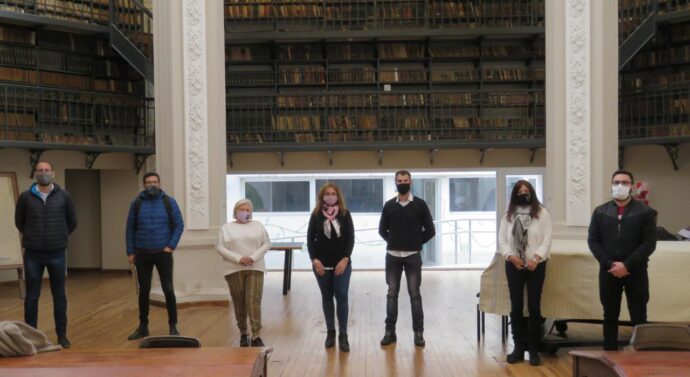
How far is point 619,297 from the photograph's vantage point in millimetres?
4539

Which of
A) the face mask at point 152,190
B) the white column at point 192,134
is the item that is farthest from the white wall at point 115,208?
the face mask at point 152,190

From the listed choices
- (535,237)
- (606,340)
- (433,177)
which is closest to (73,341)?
(535,237)

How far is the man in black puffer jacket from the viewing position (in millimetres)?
5098

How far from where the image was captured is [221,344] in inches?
221

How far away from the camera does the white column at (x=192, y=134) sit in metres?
7.36

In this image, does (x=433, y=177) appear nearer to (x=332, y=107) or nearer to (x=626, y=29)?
(x=332, y=107)

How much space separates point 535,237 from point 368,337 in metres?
1.93

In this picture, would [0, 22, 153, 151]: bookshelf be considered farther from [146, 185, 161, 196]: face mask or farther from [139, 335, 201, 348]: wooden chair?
[139, 335, 201, 348]: wooden chair

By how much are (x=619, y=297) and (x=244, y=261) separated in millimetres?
2893

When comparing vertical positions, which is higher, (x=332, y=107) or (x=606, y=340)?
(x=332, y=107)

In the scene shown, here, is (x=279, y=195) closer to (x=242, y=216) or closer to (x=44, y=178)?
(x=242, y=216)

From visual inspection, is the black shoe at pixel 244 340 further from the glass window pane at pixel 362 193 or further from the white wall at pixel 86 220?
the white wall at pixel 86 220

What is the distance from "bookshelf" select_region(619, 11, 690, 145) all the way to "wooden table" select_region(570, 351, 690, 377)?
7187 mm

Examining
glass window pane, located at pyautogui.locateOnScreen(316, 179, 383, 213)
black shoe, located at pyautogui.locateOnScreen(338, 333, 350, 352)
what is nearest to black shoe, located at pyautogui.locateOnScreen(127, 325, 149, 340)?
black shoe, located at pyautogui.locateOnScreen(338, 333, 350, 352)
